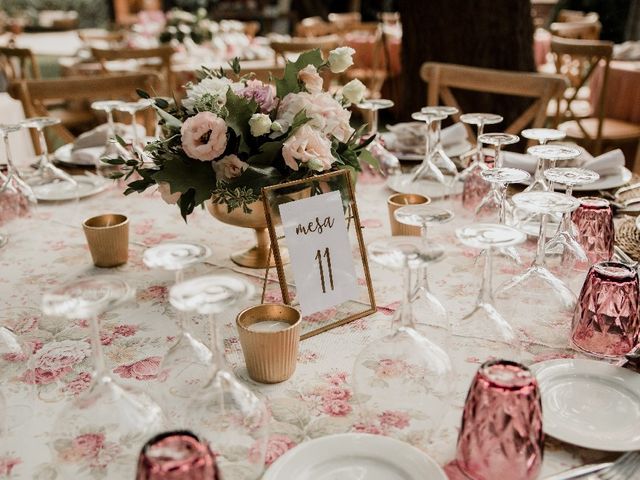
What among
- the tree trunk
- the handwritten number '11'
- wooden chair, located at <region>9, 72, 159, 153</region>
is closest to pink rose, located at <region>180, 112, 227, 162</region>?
the handwritten number '11'

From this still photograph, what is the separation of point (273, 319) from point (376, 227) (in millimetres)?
593

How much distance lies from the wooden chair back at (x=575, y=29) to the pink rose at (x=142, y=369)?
394 cm

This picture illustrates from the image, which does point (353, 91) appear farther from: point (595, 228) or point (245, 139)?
point (595, 228)

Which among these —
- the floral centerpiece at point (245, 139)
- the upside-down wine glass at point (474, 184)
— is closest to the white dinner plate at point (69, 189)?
the floral centerpiece at point (245, 139)

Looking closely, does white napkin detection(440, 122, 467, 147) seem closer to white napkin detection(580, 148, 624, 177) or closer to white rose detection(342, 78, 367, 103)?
white napkin detection(580, 148, 624, 177)

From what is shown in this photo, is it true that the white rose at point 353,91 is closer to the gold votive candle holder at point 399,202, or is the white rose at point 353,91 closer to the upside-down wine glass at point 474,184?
the gold votive candle holder at point 399,202

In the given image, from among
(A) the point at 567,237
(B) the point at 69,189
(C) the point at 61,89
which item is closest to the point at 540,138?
(A) the point at 567,237

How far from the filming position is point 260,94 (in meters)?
1.13

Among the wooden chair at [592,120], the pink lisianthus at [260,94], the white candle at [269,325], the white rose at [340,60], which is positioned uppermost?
the white rose at [340,60]

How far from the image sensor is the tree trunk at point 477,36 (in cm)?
305

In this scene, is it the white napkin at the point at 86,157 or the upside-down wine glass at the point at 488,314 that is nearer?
the upside-down wine glass at the point at 488,314

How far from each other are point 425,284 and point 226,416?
12.6 inches

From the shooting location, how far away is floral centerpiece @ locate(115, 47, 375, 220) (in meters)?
1.06

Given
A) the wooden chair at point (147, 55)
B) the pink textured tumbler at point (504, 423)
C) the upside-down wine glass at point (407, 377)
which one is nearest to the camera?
the pink textured tumbler at point (504, 423)
